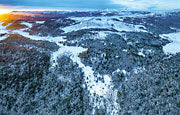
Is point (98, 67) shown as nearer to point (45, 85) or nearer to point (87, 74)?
point (87, 74)

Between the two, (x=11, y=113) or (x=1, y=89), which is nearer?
(x=11, y=113)

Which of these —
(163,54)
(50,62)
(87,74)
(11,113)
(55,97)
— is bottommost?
(11,113)

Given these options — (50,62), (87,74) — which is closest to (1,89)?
(50,62)

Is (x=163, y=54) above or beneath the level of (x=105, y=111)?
above

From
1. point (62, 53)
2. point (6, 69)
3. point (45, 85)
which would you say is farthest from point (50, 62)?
point (6, 69)

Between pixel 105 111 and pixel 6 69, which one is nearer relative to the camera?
pixel 105 111

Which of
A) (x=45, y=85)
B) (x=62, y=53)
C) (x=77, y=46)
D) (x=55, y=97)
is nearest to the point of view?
(x=55, y=97)

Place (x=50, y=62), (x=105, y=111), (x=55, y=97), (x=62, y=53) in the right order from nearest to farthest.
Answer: (x=105, y=111) < (x=55, y=97) < (x=50, y=62) < (x=62, y=53)

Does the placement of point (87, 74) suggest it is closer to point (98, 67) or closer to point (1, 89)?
point (98, 67)

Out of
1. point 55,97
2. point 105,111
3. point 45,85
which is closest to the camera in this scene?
point 105,111
